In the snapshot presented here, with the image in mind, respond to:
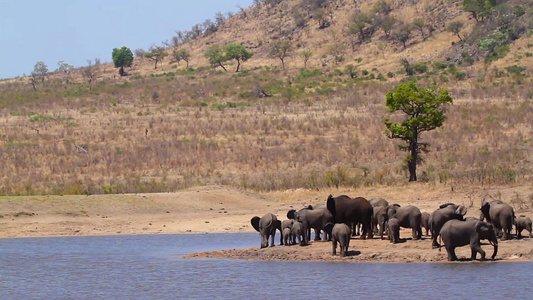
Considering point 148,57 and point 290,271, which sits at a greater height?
point 148,57

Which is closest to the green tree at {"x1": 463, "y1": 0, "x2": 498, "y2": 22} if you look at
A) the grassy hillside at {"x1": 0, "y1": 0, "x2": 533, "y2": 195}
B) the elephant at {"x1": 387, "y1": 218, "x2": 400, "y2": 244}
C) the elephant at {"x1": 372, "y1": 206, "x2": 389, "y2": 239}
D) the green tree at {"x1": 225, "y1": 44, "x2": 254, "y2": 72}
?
the grassy hillside at {"x1": 0, "y1": 0, "x2": 533, "y2": 195}

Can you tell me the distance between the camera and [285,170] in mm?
38344

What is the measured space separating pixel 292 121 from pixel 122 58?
59092mm

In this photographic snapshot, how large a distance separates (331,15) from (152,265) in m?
86.0

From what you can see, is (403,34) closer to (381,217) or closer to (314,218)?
(381,217)

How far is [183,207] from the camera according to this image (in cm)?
2930

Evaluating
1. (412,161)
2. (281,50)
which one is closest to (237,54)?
(281,50)

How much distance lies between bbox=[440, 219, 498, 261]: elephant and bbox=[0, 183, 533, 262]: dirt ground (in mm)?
3939

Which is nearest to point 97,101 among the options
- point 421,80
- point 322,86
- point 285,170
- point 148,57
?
point 322,86

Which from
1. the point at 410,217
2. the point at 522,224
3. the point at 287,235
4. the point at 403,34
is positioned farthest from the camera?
the point at 403,34

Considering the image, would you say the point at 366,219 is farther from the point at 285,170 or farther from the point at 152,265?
the point at 285,170

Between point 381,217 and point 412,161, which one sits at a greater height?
point 412,161

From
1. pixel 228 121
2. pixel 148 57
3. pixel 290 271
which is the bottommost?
pixel 290 271

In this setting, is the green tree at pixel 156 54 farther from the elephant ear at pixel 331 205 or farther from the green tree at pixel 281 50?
the elephant ear at pixel 331 205
